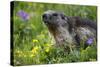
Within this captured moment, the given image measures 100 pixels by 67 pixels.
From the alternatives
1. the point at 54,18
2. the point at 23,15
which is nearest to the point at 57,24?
the point at 54,18

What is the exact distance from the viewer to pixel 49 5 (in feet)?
8.86

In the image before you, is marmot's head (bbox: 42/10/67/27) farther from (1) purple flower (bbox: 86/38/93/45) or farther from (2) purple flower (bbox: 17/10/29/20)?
(1) purple flower (bbox: 86/38/93/45)

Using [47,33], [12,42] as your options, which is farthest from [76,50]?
[12,42]

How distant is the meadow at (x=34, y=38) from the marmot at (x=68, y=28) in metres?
0.07

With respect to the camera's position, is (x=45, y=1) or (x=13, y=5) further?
(x=45, y=1)

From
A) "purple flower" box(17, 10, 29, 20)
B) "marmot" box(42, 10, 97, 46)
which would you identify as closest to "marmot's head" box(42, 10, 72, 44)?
"marmot" box(42, 10, 97, 46)

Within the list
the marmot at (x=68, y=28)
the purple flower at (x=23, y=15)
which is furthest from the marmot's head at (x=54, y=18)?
the purple flower at (x=23, y=15)

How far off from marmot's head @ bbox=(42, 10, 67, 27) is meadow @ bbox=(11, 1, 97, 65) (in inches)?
2.1

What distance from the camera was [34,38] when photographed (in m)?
2.61

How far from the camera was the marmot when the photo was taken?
8.89ft

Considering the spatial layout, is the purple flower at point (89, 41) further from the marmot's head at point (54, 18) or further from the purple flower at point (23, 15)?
the purple flower at point (23, 15)
